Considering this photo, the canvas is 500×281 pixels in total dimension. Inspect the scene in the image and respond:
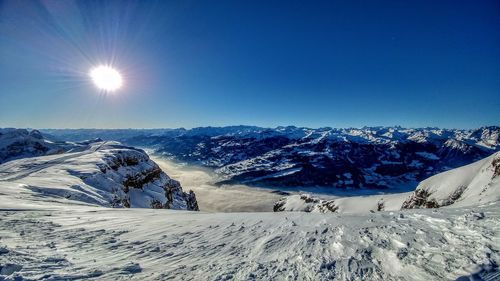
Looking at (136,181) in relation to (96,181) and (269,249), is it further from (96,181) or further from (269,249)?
(269,249)

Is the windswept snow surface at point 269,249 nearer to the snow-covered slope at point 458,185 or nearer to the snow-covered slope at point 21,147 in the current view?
the snow-covered slope at point 458,185

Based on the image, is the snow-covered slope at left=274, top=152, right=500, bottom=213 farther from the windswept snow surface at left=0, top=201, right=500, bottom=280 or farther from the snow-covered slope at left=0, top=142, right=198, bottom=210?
the snow-covered slope at left=0, top=142, right=198, bottom=210

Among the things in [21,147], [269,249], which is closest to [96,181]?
[269,249]

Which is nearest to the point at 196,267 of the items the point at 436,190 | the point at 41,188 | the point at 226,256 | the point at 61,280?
the point at 226,256

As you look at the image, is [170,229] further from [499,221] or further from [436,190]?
[436,190]

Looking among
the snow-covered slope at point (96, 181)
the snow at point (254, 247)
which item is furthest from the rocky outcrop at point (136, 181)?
the snow at point (254, 247)

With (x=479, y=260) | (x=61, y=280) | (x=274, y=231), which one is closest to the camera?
(x=479, y=260)

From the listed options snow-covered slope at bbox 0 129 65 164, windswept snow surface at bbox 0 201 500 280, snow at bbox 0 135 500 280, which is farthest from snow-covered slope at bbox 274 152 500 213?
snow-covered slope at bbox 0 129 65 164
